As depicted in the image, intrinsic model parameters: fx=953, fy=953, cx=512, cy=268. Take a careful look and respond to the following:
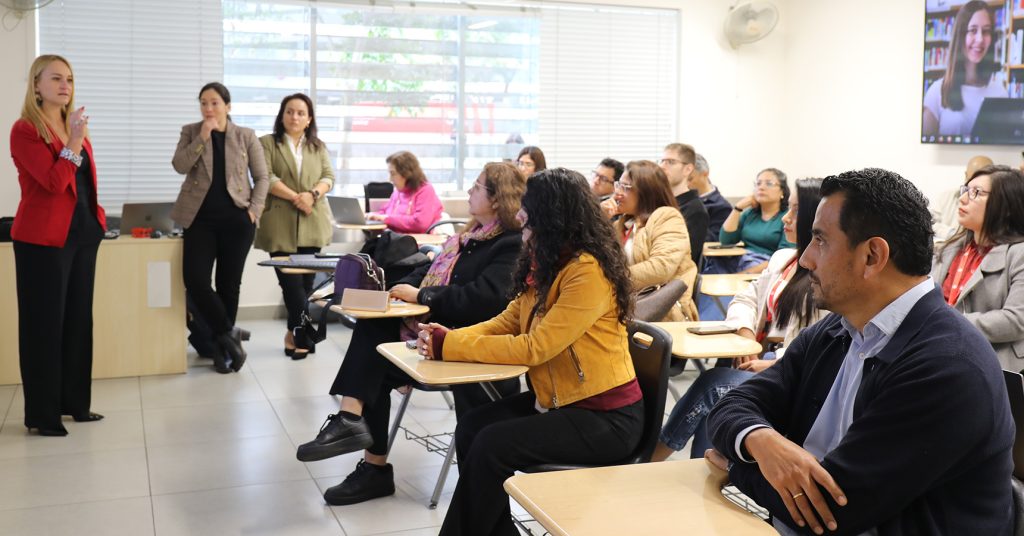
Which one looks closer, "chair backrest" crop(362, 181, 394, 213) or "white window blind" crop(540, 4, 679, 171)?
"chair backrest" crop(362, 181, 394, 213)

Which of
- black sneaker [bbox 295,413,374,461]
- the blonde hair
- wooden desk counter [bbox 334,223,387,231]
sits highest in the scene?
the blonde hair

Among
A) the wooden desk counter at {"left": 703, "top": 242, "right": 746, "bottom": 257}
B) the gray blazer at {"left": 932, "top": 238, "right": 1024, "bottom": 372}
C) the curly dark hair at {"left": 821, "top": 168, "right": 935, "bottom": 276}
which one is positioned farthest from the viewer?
the wooden desk counter at {"left": 703, "top": 242, "right": 746, "bottom": 257}

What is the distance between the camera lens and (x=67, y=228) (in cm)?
409

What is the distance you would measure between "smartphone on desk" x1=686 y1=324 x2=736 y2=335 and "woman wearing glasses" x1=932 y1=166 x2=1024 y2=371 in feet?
2.47

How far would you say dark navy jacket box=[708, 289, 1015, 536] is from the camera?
1432mm

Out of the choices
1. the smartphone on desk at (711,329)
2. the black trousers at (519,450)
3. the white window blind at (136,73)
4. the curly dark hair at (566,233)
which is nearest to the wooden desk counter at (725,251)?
the smartphone on desk at (711,329)

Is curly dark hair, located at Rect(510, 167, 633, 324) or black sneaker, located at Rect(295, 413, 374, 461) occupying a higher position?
curly dark hair, located at Rect(510, 167, 633, 324)

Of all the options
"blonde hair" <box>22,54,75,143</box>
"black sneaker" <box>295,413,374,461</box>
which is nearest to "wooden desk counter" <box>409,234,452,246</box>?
"blonde hair" <box>22,54,75,143</box>

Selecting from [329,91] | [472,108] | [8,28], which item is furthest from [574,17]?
[8,28]

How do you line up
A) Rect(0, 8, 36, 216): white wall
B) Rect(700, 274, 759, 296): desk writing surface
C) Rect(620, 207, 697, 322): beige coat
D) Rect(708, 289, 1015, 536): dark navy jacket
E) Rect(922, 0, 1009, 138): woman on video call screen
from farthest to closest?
Rect(0, 8, 36, 216): white wall → Rect(922, 0, 1009, 138): woman on video call screen → Rect(700, 274, 759, 296): desk writing surface → Rect(620, 207, 697, 322): beige coat → Rect(708, 289, 1015, 536): dark navy jacket

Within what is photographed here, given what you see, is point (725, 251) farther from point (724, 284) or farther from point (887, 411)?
point (887, 411)

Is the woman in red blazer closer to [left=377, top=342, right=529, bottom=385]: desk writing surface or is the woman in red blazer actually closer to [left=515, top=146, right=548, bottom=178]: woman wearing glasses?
[left=377, top=342, right=529, bottom=385]: desk writing surface

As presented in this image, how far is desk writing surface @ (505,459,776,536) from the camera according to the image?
1.49 meters

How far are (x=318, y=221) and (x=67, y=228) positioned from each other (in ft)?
6.90
